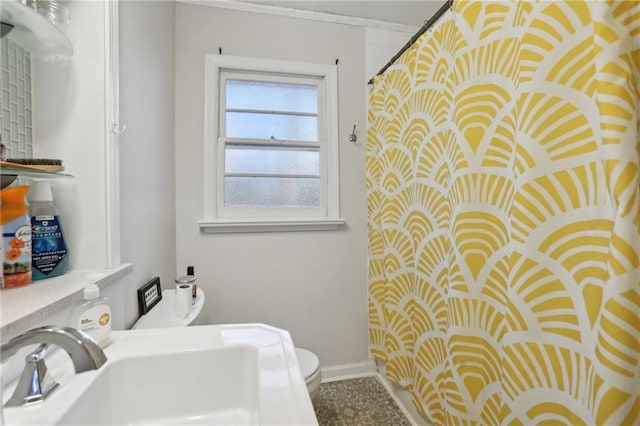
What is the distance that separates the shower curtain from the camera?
1.80ft

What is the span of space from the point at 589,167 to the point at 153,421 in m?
1.10

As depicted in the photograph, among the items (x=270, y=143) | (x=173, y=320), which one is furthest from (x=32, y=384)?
(x=270, y=143)

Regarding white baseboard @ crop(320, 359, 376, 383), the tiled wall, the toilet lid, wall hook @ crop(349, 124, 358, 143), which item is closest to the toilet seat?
the toilet lid

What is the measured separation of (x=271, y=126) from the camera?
1782 millimetres

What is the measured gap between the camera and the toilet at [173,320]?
100 cm

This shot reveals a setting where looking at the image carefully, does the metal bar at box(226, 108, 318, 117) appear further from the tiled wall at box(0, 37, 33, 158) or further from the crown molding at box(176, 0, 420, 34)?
the tiled wall at box(0, 37, 33, 158)

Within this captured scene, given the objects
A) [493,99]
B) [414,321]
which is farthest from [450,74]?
[414,321]

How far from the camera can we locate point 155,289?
3.90 feet

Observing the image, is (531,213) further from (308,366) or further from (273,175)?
(273,175)

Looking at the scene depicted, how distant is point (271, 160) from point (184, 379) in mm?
1336

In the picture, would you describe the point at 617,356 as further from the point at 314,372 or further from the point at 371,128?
the point at 371,128

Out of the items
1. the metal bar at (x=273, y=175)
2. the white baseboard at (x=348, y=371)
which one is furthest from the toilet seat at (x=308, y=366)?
the metal bar at (x=273, y=175)

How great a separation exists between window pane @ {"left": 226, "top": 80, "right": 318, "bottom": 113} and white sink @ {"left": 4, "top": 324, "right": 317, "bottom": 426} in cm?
144

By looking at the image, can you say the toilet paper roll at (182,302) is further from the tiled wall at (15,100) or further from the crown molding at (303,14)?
the crown molding at (303,14)
